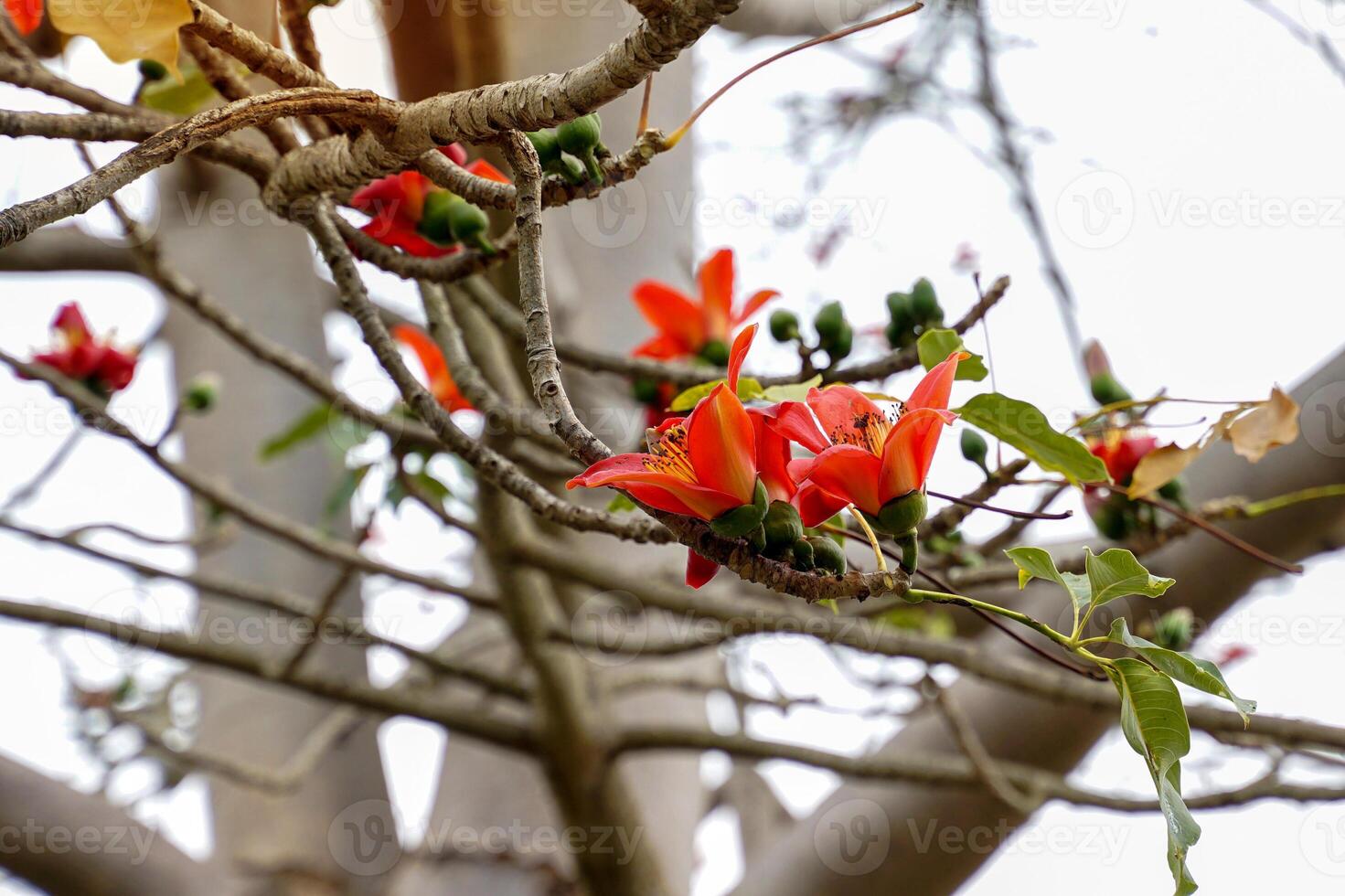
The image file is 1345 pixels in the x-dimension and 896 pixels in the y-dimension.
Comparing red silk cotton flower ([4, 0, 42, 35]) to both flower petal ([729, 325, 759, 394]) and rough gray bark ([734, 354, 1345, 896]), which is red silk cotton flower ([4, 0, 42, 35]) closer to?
flower petal ([729, 325, 759, 394])

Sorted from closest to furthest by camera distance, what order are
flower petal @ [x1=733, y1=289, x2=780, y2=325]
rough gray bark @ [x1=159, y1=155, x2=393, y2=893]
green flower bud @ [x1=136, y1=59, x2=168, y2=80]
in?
1. green flower bud @ [x1=136, y1=59, x2=168, y2=80]
2. flower petal @ [x1=733, y1=289, x2=780, y2=325]
3. rough gray bark @ [x1=159, y1=155, x2=393, y2=893]

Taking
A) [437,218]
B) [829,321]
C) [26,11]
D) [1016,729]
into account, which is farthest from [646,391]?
[1016,729]

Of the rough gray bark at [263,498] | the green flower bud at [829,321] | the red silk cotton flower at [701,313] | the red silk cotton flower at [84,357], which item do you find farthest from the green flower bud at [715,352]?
the rough gray bark at [263,498]

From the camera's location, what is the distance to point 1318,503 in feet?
3.46

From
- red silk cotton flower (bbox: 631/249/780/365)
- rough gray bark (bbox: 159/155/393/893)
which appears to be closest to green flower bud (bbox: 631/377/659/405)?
red silk cotton flower (bbox: 631/249/780/365)

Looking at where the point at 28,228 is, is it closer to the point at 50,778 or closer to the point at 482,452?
the point at 482,452

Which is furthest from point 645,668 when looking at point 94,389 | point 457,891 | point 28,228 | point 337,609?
point 28,228

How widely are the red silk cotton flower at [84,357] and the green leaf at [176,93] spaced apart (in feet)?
1.16

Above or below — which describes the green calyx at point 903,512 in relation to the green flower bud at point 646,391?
below

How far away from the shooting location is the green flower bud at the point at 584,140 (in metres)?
0.50

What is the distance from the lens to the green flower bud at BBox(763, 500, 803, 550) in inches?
17.8

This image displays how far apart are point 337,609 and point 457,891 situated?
0.48 meters

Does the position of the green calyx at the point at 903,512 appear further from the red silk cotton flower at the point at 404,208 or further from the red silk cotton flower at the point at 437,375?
the red silk cotton flower at the point at 437,375

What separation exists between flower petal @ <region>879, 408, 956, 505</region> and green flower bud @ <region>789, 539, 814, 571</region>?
47mm
